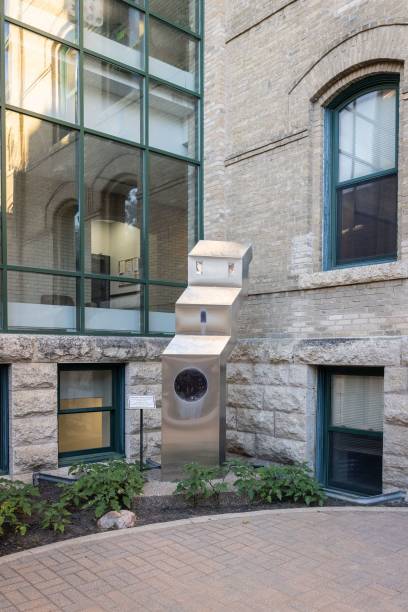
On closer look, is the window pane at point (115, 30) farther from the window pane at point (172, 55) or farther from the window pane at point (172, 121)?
the window pane at point (172, 121)

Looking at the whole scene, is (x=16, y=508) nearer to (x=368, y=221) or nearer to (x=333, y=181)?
(x=368, y=221)

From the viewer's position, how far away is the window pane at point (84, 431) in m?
7.98

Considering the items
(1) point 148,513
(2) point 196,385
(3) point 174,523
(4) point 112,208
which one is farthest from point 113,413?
(4) point 112,208

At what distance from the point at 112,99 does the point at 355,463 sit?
701 cm

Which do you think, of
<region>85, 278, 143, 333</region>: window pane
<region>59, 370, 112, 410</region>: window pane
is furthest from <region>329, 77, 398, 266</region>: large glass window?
<region>59, 370, 112, 410</region>: window pane

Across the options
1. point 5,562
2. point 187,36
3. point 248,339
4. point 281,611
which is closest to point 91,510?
point 5,562

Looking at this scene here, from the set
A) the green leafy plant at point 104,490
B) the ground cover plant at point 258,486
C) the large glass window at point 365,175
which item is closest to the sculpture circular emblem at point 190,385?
the ground cover plant at point 258,486

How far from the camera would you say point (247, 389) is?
8617 mm

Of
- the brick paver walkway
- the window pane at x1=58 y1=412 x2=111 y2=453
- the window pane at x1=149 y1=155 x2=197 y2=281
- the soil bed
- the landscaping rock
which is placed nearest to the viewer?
the brick paver walkway

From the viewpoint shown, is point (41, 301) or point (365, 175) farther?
point (41, 301)

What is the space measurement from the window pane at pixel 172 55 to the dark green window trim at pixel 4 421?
584cm

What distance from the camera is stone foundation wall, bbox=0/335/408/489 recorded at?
674cm

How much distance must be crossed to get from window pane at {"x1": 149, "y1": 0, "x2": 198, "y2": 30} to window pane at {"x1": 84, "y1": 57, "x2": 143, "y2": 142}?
140 cm

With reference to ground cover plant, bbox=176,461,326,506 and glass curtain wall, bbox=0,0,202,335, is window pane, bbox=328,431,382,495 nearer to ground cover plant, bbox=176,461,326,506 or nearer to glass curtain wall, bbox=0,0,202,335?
ground cover plant, bbox=176,461,326,506
